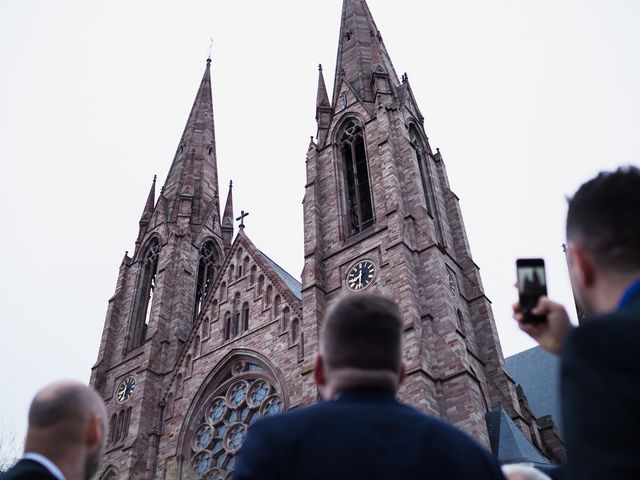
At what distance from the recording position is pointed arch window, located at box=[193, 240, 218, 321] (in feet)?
94.4

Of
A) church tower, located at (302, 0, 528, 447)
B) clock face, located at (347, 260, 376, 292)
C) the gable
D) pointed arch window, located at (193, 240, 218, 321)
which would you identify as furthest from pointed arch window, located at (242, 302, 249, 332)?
pointed arch window, located at (193, 240, 218, 321)

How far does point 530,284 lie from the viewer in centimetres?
231

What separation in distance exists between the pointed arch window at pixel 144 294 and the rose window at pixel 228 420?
688 cm

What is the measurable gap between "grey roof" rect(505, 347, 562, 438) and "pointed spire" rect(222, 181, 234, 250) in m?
17.0

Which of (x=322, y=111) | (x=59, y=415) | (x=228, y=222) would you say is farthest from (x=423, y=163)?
(x=59, y=415)

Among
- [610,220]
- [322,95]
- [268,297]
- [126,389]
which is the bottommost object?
[610,220]

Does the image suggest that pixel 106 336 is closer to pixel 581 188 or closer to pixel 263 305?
pixel 263 305

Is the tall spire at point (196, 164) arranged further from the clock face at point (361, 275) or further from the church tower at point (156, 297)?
the clock face at point (361, 275)

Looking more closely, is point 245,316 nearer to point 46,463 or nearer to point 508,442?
point 508,442

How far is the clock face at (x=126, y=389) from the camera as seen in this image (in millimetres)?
23203

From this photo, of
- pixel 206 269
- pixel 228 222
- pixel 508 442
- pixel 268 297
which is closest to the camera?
pixel 508 442

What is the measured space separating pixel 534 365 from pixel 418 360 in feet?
61.9

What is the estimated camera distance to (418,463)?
73.4 inches

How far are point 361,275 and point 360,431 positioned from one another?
1676 centimetres
